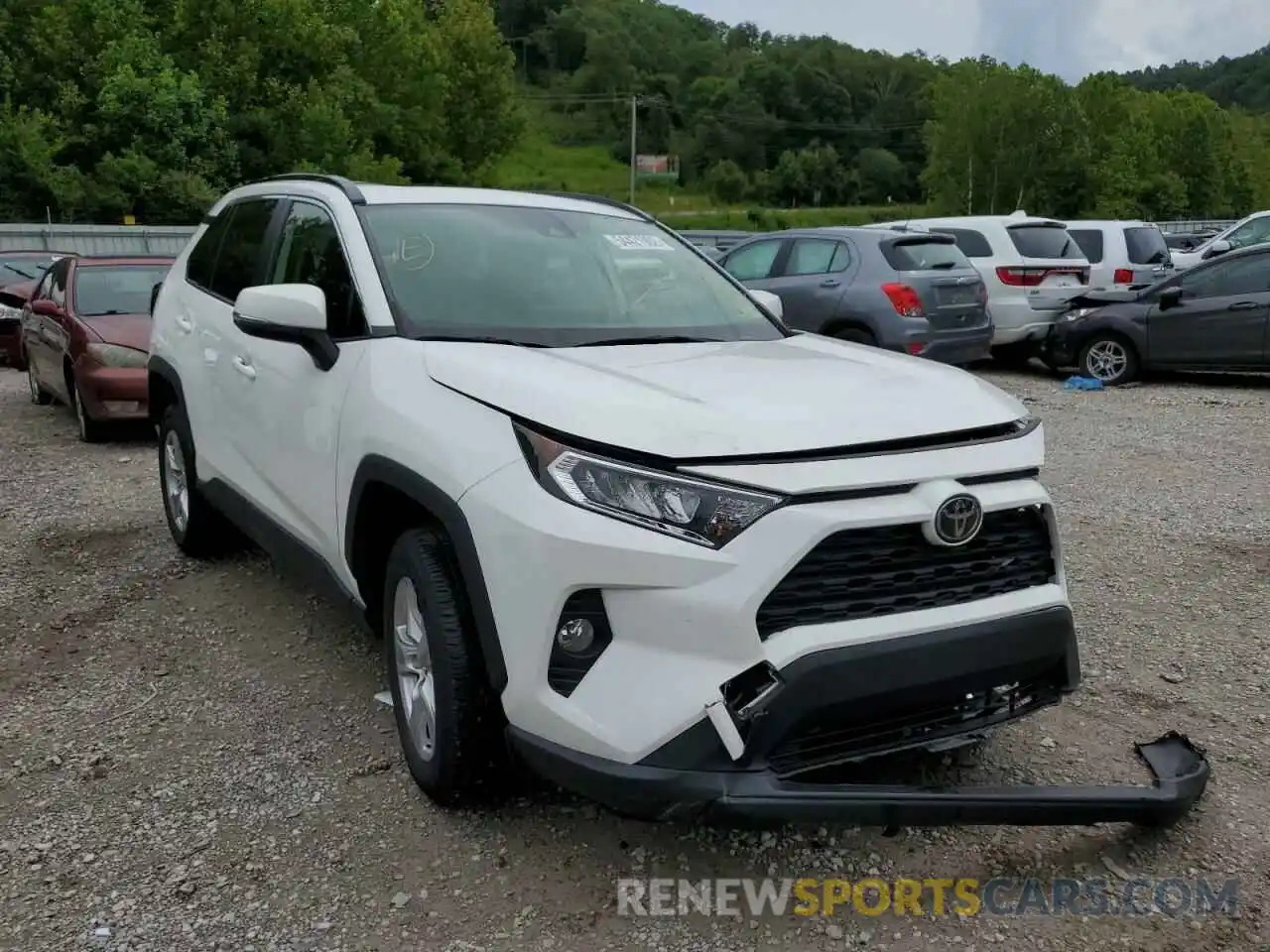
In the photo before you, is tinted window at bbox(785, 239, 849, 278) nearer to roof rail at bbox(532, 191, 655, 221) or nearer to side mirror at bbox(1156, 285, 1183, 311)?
side mirror at bbox(1156, 285, 1183, 311)

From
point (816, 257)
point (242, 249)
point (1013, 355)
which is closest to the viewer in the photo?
point (242, 249)

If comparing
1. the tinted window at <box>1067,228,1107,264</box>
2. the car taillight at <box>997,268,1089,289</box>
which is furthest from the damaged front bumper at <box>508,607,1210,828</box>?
the tinted window at <box>1067,228,1107,264</box>

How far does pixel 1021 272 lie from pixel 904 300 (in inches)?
125

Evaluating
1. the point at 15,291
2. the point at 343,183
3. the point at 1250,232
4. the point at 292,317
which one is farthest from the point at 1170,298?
the point at 15,291

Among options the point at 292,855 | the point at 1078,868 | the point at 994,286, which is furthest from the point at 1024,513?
the point at 994,286

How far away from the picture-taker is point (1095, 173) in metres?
70.2

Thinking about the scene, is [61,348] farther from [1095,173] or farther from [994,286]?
[1095,173]

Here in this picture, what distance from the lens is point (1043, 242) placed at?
1293 centimetres

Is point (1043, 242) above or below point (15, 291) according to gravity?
above

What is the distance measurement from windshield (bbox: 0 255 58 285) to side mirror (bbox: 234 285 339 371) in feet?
42.3

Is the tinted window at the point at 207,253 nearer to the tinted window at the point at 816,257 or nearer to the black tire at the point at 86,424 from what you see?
the black tire at the point at 86,424

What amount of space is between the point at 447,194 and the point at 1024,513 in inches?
97.3

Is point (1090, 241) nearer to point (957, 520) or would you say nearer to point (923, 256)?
point (923, 256)

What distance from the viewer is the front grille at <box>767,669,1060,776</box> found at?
2.62 metres
